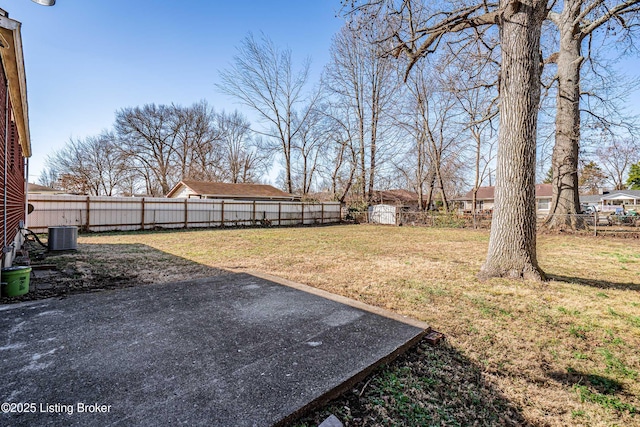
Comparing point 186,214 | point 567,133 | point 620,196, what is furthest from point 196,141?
point 620,196

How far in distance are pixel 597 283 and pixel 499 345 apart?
3.35 metres

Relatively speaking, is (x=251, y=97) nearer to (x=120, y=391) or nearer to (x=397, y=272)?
(x=397, y=272)

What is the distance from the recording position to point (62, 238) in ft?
22.3

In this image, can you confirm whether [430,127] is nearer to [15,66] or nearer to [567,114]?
[567,114]

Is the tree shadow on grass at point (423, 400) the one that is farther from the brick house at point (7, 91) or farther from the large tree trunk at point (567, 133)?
the large tree trunk at point (567, 133)

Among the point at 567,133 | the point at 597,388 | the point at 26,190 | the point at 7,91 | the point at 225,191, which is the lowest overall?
the point at 597,388

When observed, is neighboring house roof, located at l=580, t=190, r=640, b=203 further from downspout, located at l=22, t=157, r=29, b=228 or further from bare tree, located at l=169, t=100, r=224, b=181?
downspout, located at l=22, t=157, r=29, b=228

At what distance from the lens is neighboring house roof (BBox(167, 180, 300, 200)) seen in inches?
710

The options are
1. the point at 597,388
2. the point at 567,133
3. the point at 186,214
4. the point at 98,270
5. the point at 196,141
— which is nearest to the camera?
the point at 597,388

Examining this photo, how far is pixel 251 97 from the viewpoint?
72.3 ft

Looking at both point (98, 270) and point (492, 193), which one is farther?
point (492, 193)

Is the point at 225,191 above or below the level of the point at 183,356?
above

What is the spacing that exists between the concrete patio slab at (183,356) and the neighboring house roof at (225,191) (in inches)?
605

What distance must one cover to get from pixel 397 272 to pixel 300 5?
379 inches
